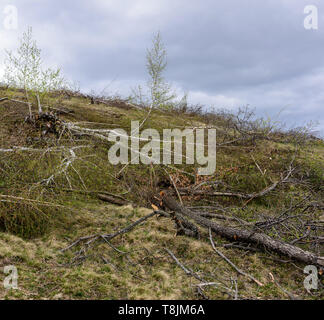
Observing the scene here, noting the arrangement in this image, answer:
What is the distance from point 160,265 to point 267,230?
1963 millimetres

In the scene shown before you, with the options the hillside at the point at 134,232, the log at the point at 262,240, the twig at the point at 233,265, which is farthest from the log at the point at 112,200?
the twig at the point at 233,265

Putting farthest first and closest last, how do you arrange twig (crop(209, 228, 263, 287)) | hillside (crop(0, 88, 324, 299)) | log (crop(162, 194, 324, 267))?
1. log (crop(162, 194, 324, 267))
2. twig (crop(209, 228, 263, 287))
3. hillside (crop(0, 88, 324, 299))

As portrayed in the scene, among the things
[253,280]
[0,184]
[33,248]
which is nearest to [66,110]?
[0,184]

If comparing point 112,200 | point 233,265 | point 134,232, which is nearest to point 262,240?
point 233,265

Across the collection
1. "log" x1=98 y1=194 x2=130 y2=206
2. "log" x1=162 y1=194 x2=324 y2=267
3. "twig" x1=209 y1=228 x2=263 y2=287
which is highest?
"log" x1=98 y1=194 x2=130 y2=206

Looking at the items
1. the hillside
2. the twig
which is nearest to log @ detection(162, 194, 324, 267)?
the hillside

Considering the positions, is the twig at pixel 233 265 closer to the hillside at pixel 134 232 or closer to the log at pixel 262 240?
the hillside at pixel 134 232

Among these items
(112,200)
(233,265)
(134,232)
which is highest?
(112,200)


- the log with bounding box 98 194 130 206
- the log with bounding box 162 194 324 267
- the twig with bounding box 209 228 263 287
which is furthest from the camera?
the log with bounding box 98 194 130 206

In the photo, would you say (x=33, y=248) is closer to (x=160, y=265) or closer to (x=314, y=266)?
(x=160, y=265)

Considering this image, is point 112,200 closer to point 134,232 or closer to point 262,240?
point 134,232

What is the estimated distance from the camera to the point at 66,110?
424 inches

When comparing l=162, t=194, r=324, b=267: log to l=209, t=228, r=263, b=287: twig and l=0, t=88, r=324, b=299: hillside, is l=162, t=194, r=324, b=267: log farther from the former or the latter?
l=209, t=228, r=263, b=287: twig
